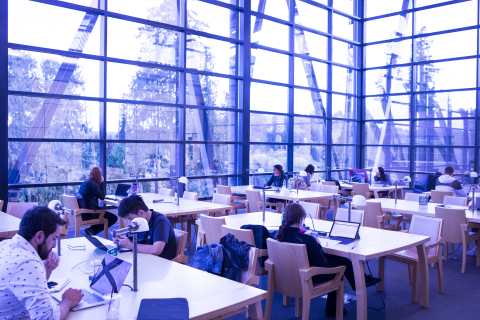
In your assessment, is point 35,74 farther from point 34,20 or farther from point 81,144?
point 81,144

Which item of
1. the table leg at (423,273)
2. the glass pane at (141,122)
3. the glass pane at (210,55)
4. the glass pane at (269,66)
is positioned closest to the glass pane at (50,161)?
the glass pane at (141,122)

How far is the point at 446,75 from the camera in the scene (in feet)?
36.2

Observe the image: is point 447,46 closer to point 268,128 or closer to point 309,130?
point 309,130

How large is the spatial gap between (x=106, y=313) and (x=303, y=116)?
979cm

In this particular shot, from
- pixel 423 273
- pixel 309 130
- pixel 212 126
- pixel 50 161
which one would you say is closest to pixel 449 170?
pixel 309 130

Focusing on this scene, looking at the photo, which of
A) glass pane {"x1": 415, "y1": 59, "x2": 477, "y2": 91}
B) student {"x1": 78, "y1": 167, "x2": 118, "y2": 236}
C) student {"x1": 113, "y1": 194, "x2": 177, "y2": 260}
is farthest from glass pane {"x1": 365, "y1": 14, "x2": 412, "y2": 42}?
student {"x1": 113, "y1": 194, "x2": 177, "y2": 260}

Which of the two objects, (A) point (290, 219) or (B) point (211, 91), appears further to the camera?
(B) point (211, 91)

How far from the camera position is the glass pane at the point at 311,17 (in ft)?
36.2

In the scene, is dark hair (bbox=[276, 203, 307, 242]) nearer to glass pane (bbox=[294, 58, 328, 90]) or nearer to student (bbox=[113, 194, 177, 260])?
student (bbox=[113, 194, 177, 260])

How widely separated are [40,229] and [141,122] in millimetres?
6309

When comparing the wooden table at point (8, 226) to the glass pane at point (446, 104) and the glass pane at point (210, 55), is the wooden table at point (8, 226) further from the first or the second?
the glass pane at point (446, 104)

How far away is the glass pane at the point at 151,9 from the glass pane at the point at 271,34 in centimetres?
222

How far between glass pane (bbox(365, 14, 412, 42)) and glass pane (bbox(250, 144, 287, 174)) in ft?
16.2

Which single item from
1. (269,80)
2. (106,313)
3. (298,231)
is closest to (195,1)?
(269,80)
